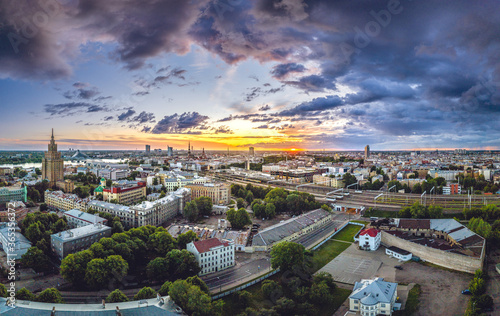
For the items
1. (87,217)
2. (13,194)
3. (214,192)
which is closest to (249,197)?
(214,192)

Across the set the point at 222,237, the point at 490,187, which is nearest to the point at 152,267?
the point at 222,237

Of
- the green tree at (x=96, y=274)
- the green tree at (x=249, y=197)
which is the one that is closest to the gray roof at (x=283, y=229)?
the green tree at (x=96, y=274)

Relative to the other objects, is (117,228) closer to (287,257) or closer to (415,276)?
(287,257)

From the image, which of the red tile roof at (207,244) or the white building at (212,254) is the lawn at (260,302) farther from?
the red tile roof at (207,244)

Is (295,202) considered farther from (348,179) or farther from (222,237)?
(348,179)

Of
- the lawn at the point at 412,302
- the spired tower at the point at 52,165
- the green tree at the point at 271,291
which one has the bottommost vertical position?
the lawn at the point at 412,302

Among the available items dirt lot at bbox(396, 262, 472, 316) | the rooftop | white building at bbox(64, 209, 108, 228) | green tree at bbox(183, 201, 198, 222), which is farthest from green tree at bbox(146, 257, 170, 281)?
dirt lot at bbox(396, 262, 472, 316)

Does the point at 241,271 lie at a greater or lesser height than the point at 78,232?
lesser
